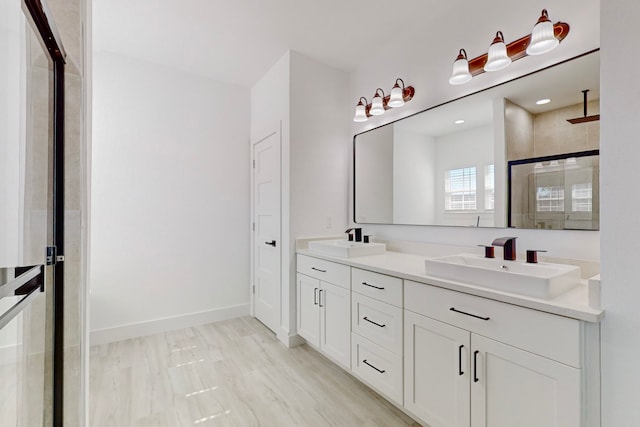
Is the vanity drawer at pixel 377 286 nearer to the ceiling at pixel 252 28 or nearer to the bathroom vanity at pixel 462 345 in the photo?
the bathroom vanity at pixel 462 345

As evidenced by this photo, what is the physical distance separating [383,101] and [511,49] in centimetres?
100

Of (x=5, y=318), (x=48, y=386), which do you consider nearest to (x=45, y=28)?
(x=5, y=318)

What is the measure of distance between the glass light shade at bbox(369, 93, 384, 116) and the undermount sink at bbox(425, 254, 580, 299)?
4.81 ft

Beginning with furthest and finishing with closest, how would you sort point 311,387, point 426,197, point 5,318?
1. point 426,197
2. point 311,387
3. point 5,318

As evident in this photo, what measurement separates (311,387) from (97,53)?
11.1ft

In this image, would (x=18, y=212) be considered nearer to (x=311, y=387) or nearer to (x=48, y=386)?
(x=48, y=386)

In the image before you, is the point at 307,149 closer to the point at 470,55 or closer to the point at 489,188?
the point at 470,55

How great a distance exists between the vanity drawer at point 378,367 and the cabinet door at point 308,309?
1.50 ft

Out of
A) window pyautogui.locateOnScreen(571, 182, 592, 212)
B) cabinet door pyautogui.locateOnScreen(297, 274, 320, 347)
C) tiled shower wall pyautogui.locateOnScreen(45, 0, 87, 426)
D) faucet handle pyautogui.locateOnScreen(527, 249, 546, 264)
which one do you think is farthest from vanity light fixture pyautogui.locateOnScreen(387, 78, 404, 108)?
tiled shower wall pyautogui.locateOnScreen(45, 0, 87, 426)

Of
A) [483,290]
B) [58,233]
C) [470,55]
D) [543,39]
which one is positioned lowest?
[483,290]

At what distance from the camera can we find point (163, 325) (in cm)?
298

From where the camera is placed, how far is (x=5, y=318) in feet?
2.70

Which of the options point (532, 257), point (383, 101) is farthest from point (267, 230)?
point (532, 257)

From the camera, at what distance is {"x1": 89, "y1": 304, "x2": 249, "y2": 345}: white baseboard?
108 inches
